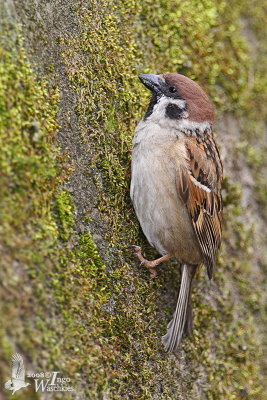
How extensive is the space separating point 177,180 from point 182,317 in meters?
1.01

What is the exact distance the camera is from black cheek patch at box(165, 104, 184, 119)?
10.9 ft

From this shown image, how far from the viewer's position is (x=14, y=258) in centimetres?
213

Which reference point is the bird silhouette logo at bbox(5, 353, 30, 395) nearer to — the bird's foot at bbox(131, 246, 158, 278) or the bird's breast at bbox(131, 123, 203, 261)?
the bird's foot at bbox(131, 246, 158, 278)

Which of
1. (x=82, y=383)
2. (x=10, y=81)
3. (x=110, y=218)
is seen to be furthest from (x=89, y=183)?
(x=82, y=383)

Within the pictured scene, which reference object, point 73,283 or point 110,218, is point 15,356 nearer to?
point 73,283

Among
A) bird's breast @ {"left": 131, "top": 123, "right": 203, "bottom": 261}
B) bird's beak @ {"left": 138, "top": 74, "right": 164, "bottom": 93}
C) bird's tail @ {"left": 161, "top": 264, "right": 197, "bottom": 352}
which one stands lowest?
bird's tail @ {"left": 161, "top": 264, "right": 197, "bottom": 352}

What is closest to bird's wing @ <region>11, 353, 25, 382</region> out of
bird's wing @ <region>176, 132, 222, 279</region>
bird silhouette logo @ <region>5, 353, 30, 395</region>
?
bird silhouette logo @ <region>5, 353, 30, 395</region>

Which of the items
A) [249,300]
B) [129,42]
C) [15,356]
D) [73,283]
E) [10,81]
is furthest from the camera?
[249,300]

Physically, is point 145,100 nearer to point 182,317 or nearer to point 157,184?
point 157,184

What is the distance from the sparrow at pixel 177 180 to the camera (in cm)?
319

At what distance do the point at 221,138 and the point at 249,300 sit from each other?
1491mm
